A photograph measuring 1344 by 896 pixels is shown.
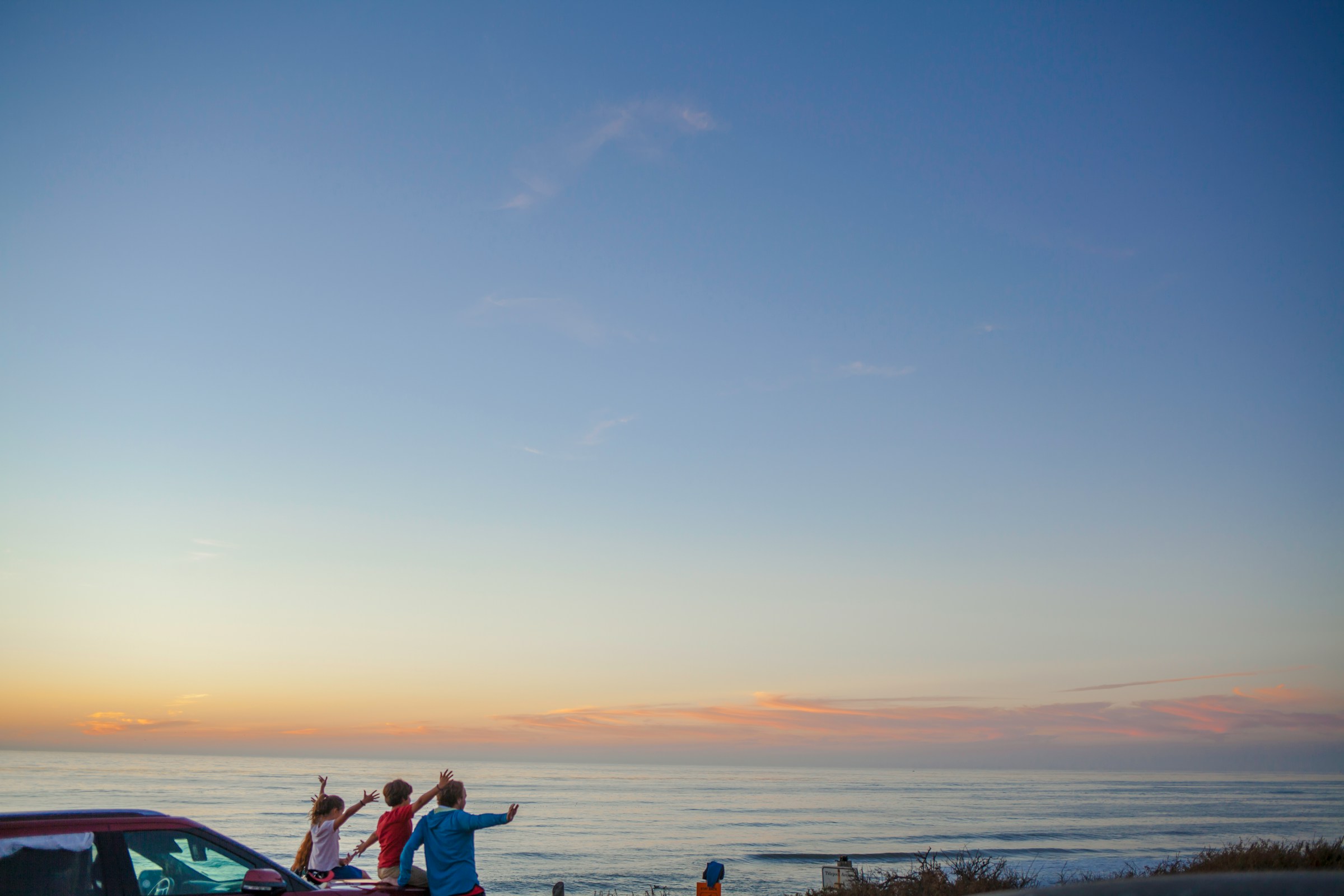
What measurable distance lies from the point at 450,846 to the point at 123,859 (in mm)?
2788

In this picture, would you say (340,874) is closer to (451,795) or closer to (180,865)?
(451,795)

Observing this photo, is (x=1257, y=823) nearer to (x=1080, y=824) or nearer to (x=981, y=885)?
(x=1080, y=824)

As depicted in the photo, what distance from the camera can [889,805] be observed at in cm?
6781

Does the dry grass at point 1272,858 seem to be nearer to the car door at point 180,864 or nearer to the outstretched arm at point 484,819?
the outstretched arm at point 484,819

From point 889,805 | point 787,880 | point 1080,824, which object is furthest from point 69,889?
point 889,805

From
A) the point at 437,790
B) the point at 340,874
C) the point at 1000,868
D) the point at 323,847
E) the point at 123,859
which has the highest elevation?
the point at 123,859

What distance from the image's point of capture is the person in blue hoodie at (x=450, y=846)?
7688mm

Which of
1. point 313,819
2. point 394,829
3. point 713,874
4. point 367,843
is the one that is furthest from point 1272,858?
point 313,819

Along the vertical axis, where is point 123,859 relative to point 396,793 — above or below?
above

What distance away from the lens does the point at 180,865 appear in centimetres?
588

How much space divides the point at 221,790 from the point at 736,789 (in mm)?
47200

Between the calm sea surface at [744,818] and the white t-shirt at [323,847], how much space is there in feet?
50.7

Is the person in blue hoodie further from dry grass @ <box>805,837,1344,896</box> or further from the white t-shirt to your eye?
dry grass @ <box>805,837,1344,896</box>

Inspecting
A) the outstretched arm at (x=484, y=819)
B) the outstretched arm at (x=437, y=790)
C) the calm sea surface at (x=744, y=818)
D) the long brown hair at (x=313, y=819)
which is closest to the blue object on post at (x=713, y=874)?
the outstretched arm at (x=437, y=790)
